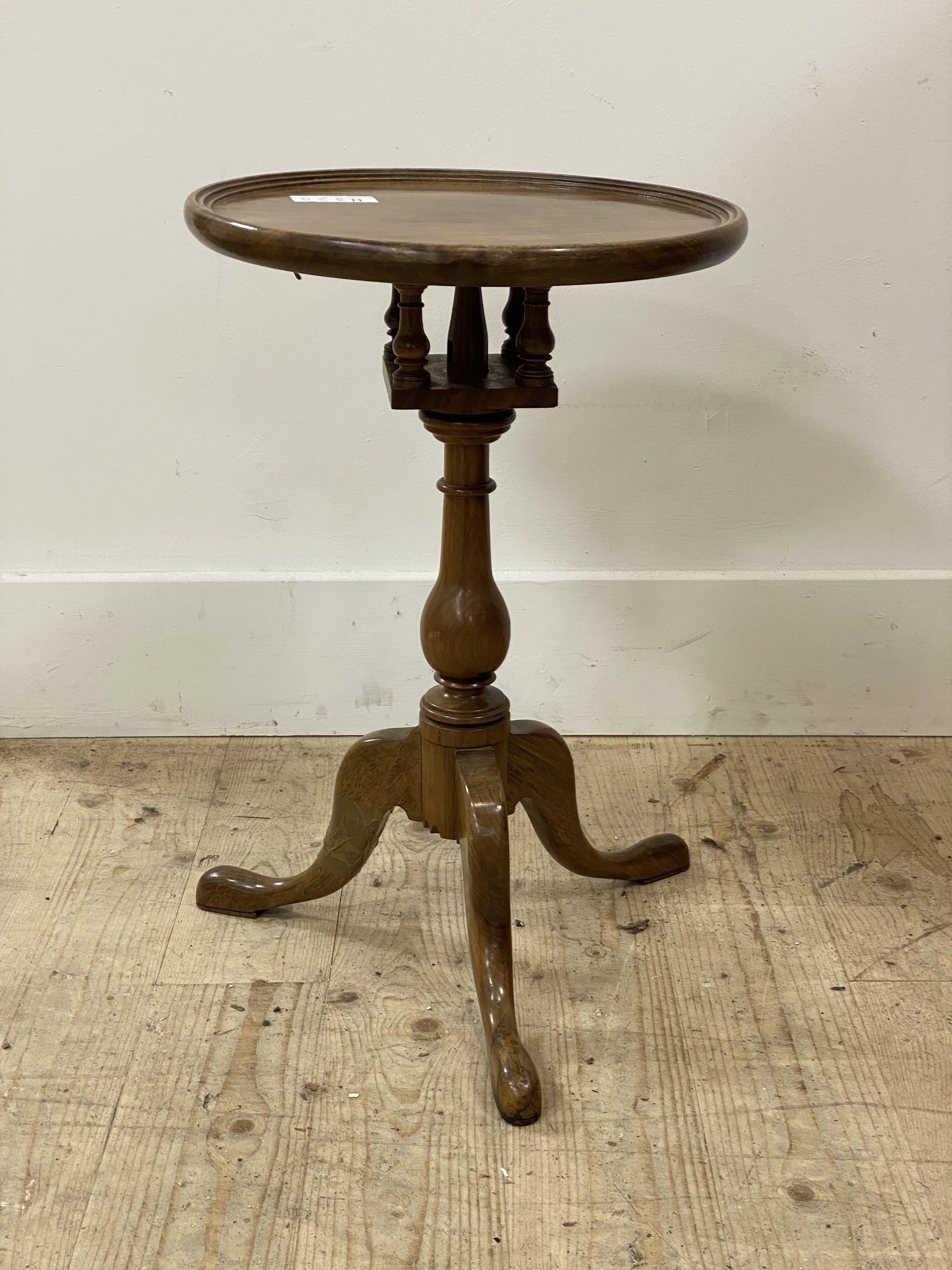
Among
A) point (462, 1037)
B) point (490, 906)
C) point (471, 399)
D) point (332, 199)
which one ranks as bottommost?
point (462, 1037)

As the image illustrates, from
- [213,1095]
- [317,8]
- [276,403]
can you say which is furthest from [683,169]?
[213,1095]

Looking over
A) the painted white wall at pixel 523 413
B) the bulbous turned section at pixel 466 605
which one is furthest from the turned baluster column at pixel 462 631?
the painted white wall at pixel 523 413

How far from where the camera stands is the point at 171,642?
72.3 inches

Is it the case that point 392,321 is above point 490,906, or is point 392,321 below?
above

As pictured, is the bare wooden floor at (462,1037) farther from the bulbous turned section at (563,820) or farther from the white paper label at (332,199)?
the white paper label at (332,199)

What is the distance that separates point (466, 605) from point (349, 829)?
30 centimetres

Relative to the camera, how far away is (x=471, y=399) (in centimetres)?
114

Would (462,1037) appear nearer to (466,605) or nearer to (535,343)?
(466,605)

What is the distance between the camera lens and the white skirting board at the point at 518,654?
1.82 metres

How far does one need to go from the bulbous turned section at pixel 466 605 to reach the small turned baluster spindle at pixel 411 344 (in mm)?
98

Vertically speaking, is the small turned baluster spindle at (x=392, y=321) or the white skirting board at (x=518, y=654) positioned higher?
the small turned baluster spindle at (x=392, y=321)

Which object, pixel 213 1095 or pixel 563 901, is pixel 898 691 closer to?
pixel 563 901

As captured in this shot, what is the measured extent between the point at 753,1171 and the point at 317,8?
143 centimetres

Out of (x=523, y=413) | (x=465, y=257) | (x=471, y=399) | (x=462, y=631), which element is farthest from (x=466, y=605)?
(x=523, y=413)
